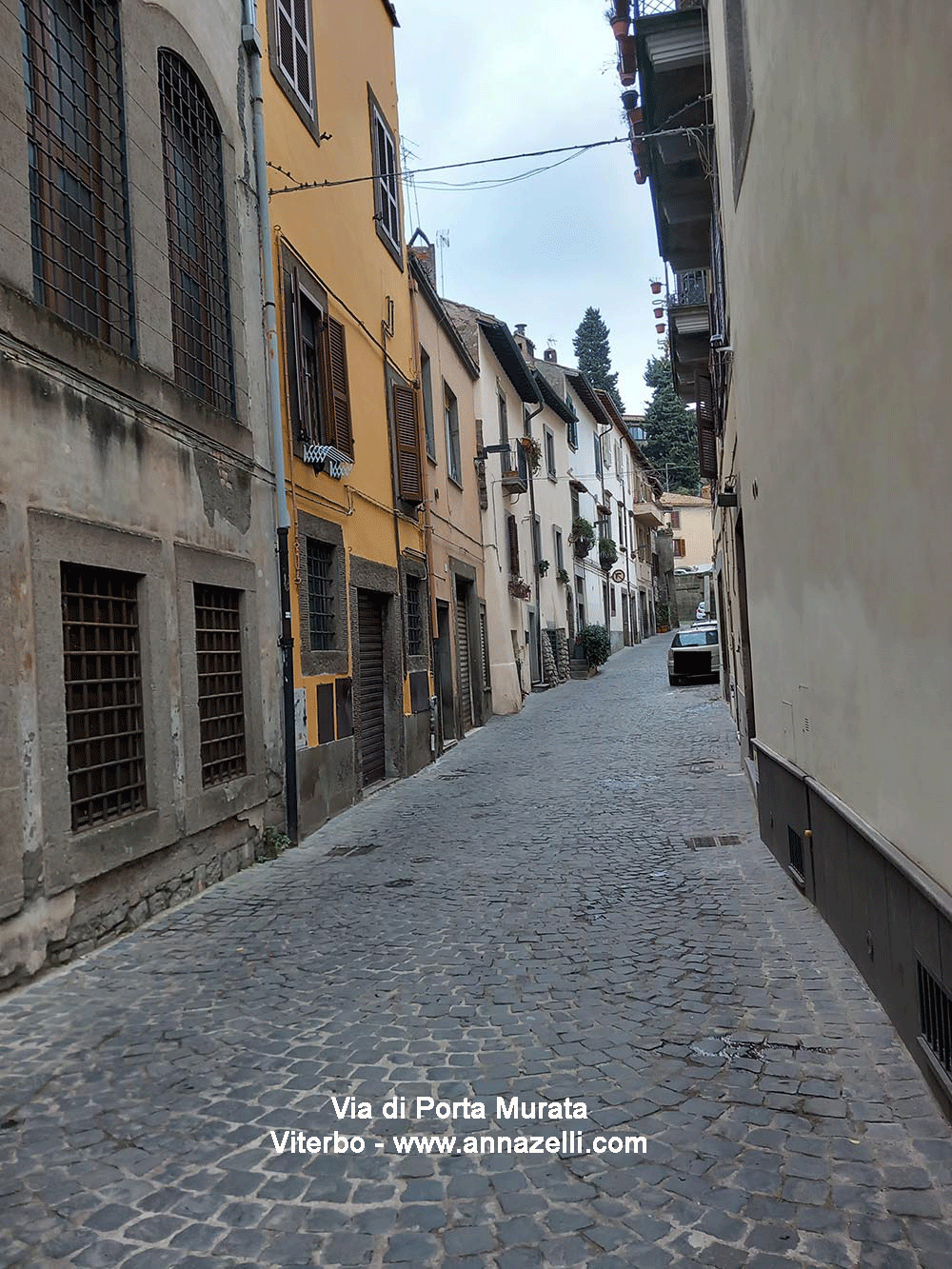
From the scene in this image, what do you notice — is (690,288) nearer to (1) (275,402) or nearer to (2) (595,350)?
(1) (275,402)

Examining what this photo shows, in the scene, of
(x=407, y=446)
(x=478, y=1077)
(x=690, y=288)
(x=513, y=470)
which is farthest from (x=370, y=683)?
(x=513, y=470)

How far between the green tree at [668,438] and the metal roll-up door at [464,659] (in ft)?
163

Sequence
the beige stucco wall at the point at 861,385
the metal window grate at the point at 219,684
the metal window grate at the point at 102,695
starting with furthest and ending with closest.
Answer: the metal window grate at the point at 219,684, the metal window grate at the point at 102,695, the beige stucco wall at the point at 861,385

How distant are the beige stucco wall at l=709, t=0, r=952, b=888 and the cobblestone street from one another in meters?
0.95

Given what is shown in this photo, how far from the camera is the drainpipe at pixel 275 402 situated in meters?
8.82

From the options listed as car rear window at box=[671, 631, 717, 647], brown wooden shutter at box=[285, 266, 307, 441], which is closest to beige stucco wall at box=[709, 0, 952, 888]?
brown wooden shutter at box=[285, 266, 307, 441]

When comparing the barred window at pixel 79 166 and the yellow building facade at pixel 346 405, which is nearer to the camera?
the barred window at pixel 79 166

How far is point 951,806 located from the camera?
307cm

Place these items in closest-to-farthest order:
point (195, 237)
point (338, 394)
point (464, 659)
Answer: point (195, 237) < point (338, 394) < point (464, 659)

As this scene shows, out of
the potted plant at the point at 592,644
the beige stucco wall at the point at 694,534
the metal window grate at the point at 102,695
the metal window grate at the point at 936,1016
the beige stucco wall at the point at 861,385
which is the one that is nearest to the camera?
the beige stucco wall at the point at 861,385

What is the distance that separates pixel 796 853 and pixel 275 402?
20.3 feet

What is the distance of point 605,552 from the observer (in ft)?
127


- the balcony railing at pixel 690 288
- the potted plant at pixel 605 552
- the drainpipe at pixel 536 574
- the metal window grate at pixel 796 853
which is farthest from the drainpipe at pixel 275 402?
the potted plant at pixel 605 552

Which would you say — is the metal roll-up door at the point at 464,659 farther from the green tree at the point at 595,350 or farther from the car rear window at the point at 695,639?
the green tree at the point at 595,350
